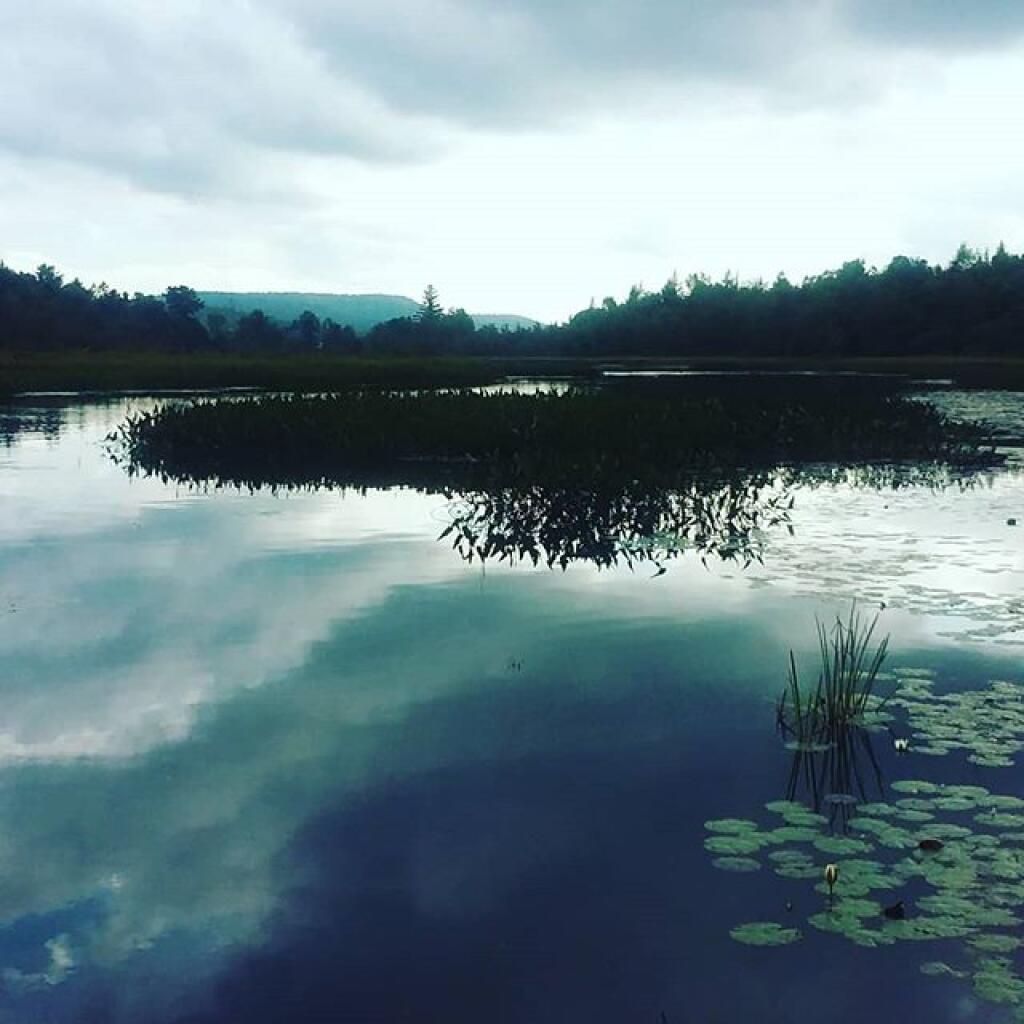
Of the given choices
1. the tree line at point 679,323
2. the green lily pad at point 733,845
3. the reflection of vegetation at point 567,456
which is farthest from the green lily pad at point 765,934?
the tree line at point 679,323

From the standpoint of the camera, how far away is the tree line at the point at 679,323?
382 feet

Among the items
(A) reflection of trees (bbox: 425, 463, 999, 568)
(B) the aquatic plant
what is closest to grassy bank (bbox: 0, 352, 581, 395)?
(A) reflection of trees (bbox: 425, 463, 999, 568)

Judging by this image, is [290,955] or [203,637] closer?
[290,955]

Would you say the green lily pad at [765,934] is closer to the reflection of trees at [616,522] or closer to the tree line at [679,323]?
the reflection of trees at [616,522]

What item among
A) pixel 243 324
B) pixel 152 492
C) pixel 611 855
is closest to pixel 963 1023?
pixel 611 855

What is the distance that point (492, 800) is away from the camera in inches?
286

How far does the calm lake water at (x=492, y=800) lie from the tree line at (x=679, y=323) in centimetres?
10332

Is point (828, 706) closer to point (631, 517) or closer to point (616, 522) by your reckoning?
point (616, 522)

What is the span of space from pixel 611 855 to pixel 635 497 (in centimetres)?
1340

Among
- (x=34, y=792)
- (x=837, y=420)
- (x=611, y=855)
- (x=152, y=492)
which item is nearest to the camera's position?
(x=611, y=855)

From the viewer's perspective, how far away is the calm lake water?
5.23 metres

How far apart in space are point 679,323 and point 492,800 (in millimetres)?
159266

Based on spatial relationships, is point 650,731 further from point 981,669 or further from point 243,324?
point 243,324

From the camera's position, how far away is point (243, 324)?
154 metres
